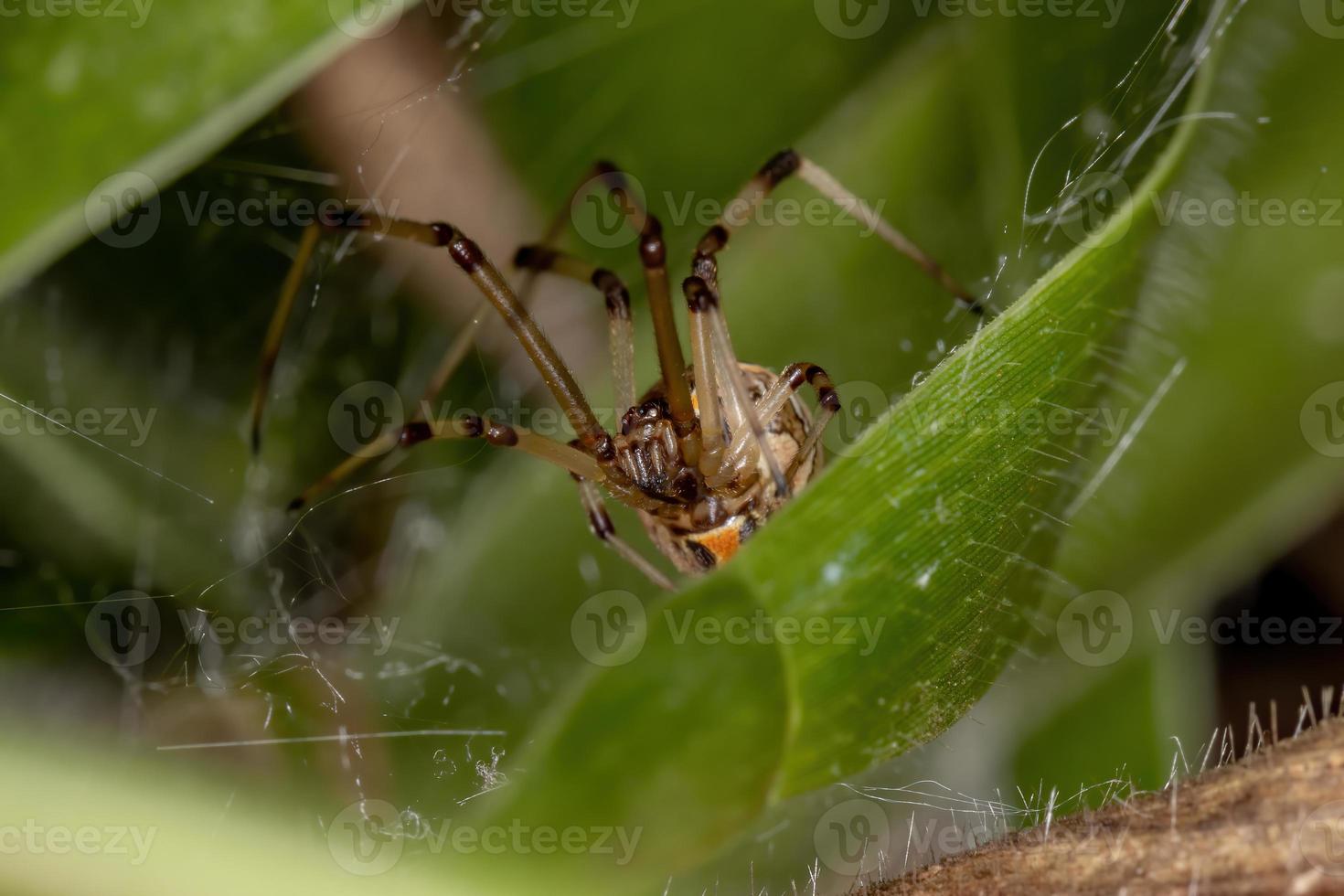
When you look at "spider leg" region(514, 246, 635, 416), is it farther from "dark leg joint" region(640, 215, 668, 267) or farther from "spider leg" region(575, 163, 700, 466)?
"dark leg joint" region(640, 215, 668, 267)

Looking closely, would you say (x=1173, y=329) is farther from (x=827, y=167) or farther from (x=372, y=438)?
(x=372, y=438)

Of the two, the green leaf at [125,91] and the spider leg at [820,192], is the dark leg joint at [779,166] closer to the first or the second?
the spider leg at [820,192]

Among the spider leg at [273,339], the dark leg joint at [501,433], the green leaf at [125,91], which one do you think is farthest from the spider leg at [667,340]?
the spider leg at [273,339]

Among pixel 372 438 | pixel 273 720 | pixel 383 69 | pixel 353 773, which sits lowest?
pixel 353 773

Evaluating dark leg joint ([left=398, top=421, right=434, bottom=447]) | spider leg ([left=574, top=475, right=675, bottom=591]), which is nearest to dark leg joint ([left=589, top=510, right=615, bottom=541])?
spider leg ([left=574, top=475, right=675, bottom=591])

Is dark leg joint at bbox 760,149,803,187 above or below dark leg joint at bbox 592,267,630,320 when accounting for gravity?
above

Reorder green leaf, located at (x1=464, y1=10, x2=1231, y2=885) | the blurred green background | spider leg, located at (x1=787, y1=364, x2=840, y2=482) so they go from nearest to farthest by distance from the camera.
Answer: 1. green leaf, located at (x1=464, y1=10, x2=1231, y2=885)
2. the blurred green background
3. spider leg, located at (x1=787, y1=364, x2=840, y2=482)

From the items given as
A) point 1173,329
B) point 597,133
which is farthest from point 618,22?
point 1173,329

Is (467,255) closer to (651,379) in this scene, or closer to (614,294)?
(614,294)
